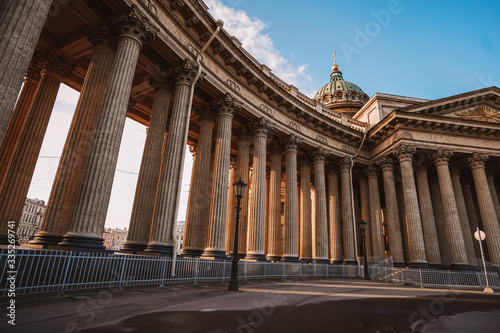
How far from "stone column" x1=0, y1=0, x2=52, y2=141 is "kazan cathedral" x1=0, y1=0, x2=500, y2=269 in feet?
0.09

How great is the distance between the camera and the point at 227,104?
632 inches

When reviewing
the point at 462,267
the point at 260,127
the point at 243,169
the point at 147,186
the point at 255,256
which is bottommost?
the point at 462,267

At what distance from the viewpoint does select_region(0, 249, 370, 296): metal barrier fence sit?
685 centimetres

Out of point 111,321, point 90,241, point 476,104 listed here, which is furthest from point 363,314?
point 476,104

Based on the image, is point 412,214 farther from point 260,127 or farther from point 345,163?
point 260,127

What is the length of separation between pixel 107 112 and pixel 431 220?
77.5 ft

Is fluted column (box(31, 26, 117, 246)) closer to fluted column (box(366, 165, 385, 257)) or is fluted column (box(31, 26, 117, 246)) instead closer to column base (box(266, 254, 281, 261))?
column base (box(266, 254, 281, 261))

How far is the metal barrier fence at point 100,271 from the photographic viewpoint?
685cm

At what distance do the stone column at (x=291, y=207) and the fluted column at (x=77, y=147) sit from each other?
42.5ft

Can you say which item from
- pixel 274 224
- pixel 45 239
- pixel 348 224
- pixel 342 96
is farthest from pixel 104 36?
pixel 342 96

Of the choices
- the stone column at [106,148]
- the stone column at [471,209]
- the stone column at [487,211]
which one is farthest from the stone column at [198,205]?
the stone column at [471,209]

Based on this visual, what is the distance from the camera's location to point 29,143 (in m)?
→ 12.9

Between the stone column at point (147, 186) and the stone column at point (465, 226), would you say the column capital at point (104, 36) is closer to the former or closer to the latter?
the stone column at point (147, 186)

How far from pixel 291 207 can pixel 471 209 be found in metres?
19.6
